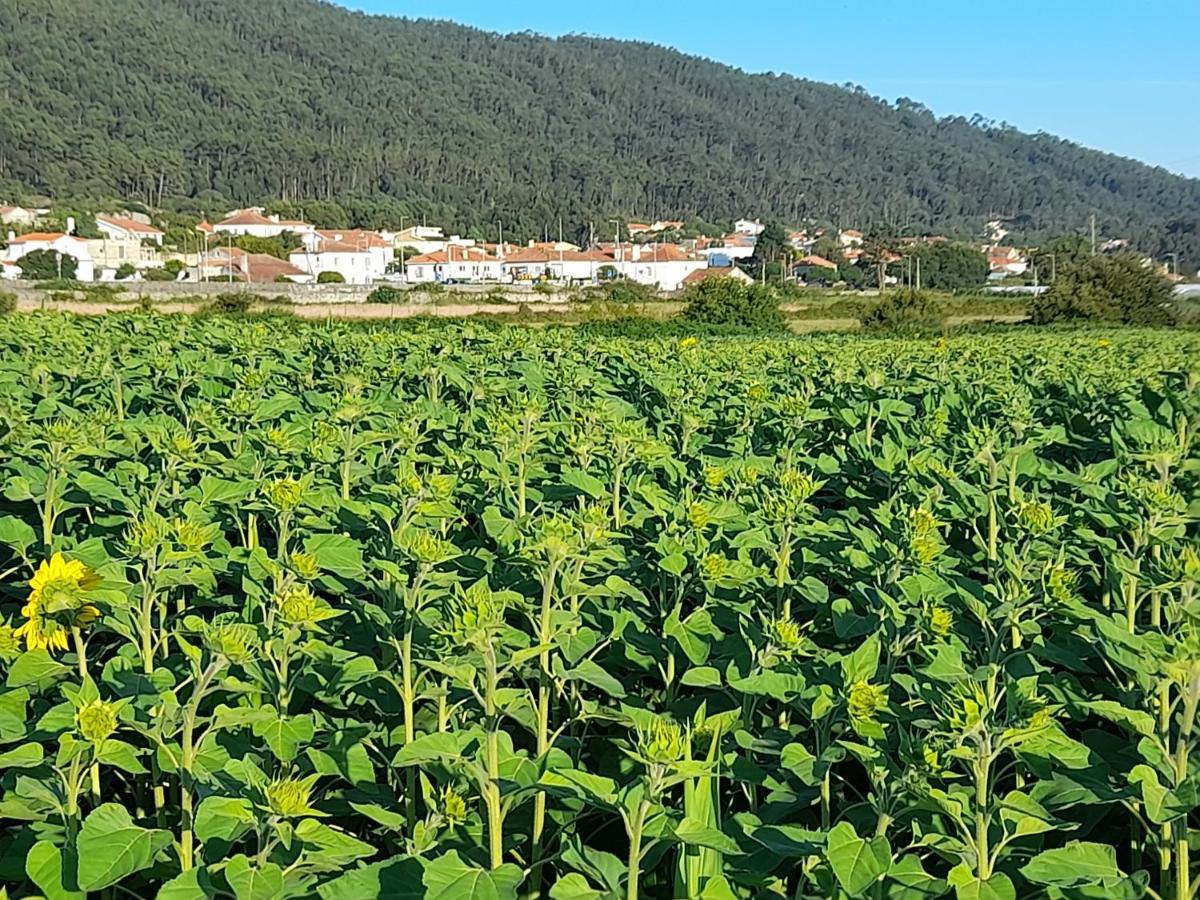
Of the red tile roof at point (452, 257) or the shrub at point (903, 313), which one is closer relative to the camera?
the shrub at point (903, 313)

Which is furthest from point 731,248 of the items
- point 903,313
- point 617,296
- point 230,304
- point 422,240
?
point 230,304

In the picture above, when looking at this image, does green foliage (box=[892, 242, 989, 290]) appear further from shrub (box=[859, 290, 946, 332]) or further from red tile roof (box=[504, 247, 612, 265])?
shrub (box=[859, 290, 946, 332])

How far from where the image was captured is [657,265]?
114 m

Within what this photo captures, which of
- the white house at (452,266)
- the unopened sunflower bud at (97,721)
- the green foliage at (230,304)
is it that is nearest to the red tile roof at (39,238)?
the white house at (452,266)

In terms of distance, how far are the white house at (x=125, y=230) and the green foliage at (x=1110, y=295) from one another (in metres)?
80.7

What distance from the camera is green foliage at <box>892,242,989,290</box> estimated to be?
9916 centimetres

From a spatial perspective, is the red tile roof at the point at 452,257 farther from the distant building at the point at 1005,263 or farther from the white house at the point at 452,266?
the distant building at the point at 1005,263

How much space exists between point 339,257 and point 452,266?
1146 centimetres

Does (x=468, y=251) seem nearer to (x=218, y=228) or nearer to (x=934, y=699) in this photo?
(x=218, y=228)

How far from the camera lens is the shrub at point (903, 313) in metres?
41.9

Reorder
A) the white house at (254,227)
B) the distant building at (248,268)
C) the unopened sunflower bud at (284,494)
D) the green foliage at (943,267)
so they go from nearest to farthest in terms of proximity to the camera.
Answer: the unopened sunflower bud at (284,494) → the distant building at (248,268) → the green foliage at (943,267) → the white house at (254,227)

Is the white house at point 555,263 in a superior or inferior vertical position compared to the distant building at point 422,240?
inferior

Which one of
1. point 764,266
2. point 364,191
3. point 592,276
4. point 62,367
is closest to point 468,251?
point 592,276

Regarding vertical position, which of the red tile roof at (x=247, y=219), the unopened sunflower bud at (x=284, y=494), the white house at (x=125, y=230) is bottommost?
the unopened sunflower bud at (x=284, y=494)
